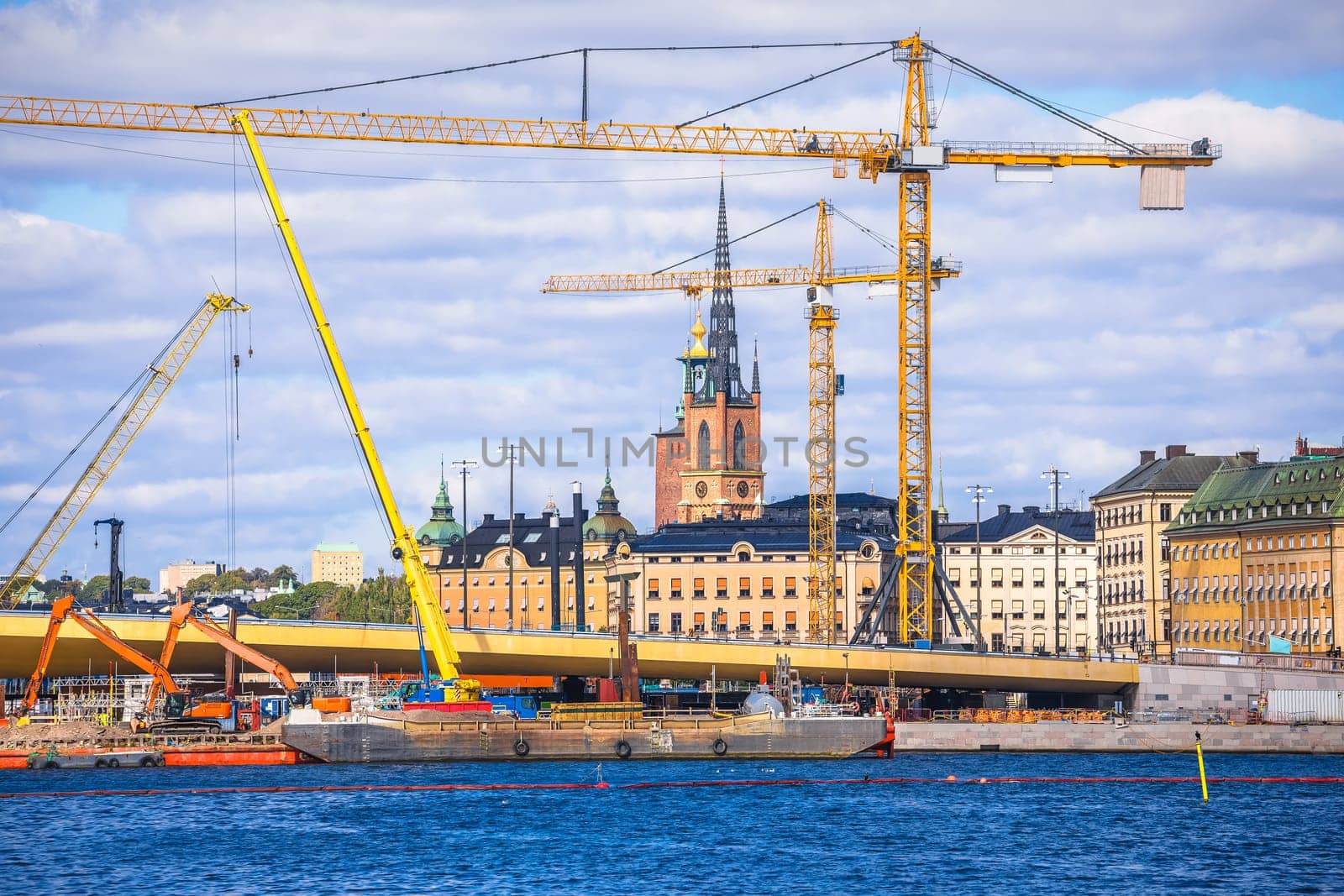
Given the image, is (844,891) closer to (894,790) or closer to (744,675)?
(894,790)

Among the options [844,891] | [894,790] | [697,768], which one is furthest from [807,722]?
[844,891]

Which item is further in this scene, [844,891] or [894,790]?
[894,790]

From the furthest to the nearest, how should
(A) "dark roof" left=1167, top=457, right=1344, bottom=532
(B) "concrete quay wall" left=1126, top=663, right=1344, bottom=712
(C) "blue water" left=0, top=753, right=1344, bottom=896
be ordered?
1. (A) "dark roof" left=1167, top=457, right=1344, bottom=532
2. (B) "concrete quay wall" left=1126, top=663, right=1344, bottom=712
3. (C) "blue water" left=0, top=753, right=1344, bottom=896

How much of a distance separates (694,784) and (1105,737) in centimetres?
3493

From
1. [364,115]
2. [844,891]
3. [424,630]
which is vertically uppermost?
[364,115]

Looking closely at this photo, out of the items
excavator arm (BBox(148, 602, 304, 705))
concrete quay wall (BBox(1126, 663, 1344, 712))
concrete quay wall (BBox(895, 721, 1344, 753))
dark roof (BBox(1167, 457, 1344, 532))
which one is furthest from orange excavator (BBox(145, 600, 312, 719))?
dark roof (BBox(1167, 457, 1344, 532))

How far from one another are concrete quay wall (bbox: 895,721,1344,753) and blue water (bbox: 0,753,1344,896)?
1156 cm

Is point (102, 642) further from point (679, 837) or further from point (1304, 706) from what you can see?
point (1304, 706)

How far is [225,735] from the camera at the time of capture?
12888 centimetres

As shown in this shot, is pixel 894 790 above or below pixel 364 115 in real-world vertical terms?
below

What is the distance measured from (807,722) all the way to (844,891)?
49.7m

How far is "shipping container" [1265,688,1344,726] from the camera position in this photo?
5369 inches

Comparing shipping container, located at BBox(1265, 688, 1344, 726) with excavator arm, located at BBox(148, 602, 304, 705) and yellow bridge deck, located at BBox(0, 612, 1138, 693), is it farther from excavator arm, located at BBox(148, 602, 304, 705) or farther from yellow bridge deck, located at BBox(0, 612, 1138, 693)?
excavator arm, located at BBox(148, 602, 304, 705)

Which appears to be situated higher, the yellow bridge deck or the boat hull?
the yellow bridge deck
